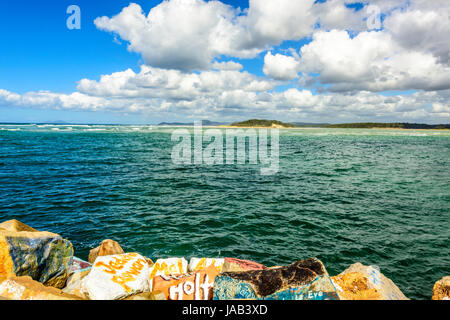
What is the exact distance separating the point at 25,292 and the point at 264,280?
18.3 ft

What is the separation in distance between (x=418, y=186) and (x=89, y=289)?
27.0 m

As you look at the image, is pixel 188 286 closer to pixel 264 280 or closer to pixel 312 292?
pixel 264 280

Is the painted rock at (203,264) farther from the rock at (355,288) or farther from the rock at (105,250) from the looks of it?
the rock at (355,288)

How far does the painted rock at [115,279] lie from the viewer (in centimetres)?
621

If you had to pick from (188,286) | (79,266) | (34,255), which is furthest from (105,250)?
(188,286)

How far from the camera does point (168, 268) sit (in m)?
8.30

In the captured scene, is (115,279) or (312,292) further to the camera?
(115,279)

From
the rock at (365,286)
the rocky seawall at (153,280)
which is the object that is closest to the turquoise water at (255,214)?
the rock at (365,286)

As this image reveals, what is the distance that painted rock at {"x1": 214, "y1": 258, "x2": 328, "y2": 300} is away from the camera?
5.99 meters

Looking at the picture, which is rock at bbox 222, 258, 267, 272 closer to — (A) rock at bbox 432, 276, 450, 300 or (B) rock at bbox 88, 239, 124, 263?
(B) rock at bbox 88, 239, 124, 263

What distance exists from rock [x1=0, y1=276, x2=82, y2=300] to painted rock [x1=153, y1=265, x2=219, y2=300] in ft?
7.35

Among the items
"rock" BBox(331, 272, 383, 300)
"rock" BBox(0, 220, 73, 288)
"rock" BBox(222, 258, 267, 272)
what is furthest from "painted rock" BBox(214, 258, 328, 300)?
"rock" BBox(0, 220, 73, 288)

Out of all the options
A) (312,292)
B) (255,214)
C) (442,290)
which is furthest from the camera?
(255,214)
